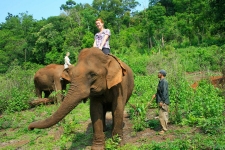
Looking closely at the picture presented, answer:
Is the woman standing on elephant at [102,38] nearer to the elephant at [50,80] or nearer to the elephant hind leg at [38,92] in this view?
the elephant at [50,80]

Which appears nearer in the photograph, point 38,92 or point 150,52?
point 38,92

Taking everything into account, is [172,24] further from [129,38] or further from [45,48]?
[45,48]

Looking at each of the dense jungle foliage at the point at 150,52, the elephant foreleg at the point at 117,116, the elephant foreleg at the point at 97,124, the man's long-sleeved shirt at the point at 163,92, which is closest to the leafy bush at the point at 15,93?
the dense jungle foliage at the point at 150,52

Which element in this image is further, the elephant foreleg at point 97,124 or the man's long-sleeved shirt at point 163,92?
the man's long-sleeved shirt at point 163,92

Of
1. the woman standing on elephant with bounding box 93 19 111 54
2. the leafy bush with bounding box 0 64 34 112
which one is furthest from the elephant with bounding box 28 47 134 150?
the leafy bush with bounding box 0 64 34 112

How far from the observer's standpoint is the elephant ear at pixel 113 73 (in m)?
5.26

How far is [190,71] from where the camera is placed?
18938 millimetres

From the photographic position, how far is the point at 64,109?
180 inches

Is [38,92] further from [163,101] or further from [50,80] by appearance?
[163,101]

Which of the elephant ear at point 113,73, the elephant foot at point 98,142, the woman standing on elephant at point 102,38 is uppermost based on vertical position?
the woman standing on elephant at point 102,38

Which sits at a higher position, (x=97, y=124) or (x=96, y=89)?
(x=96, y=89)

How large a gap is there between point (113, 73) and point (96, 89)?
1.62 feet

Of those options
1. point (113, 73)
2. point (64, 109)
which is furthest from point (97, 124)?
point (64, 109)

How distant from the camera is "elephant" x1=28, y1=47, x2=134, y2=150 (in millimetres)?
4631
